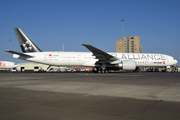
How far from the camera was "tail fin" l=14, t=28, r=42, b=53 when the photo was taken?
3016 centimetres

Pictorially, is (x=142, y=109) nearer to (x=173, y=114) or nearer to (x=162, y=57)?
(x=173, y=114)

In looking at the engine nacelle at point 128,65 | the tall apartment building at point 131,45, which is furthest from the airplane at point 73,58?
the tall apartment building at point 131,45

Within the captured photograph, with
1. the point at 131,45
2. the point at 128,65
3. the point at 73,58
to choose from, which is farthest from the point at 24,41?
the point at 131,45

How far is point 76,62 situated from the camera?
30.3m

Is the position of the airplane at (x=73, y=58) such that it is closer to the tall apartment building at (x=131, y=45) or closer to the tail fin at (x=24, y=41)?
the tail fin at (x=24, y=41)

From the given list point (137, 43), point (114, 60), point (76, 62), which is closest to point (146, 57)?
point (114, 60)

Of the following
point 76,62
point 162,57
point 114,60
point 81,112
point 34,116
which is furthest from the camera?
point 162,57

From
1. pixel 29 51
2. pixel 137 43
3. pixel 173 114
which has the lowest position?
pixel 173 114

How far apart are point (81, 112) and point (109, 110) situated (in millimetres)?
778

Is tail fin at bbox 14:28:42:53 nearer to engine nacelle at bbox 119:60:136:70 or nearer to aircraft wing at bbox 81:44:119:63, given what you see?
aircraft wing at bbox 81:44:119:63

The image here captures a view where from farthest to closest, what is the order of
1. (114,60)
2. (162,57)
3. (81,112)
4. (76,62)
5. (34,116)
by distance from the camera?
(162,57) < (76,62) < (114,60) < (81,112) < (34,116)

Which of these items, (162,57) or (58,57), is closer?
(58,57)

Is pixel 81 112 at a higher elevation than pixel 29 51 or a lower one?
lower

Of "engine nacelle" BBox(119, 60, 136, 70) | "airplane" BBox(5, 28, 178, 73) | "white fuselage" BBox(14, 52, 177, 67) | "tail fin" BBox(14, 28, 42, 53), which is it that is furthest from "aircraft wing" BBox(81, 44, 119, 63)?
"tail fin" BBox(14, 28, 42, 53)
